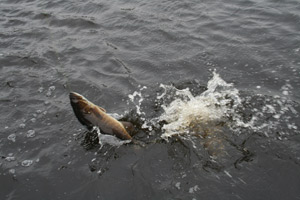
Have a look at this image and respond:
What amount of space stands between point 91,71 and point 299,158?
18.0 ft

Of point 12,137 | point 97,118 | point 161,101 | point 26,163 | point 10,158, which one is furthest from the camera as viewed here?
point 161,101

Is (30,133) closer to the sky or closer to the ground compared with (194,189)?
closer to the ground

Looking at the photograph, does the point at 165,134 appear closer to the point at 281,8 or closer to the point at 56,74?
the point at 56,74

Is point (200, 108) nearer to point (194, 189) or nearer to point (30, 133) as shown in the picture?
point (194, 189)

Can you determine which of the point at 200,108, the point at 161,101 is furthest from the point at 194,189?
the point at 161,101

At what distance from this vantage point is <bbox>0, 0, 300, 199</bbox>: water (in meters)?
4.73

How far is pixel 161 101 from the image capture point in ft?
20.8

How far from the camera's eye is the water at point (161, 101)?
186 inches

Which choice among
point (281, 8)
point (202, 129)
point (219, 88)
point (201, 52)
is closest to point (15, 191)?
point (202, 129)

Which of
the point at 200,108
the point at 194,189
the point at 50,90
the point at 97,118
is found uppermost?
the point at 97,118

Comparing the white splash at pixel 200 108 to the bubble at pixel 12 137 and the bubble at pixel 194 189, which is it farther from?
the bubble at pixel 12 137

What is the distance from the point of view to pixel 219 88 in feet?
20.9

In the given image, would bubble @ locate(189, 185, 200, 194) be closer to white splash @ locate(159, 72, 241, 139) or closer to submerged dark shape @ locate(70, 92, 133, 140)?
white splash @ locate(159, 72, 241, 139)

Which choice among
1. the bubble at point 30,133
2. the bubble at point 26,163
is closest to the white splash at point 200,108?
the bubble at point 26,163
